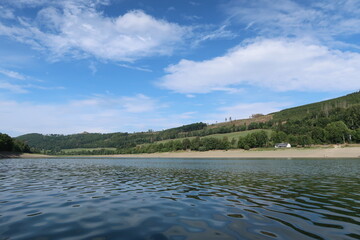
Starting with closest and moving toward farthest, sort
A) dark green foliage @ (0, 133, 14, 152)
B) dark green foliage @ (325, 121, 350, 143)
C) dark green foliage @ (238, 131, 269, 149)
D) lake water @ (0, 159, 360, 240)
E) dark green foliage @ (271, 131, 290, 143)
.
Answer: lake water @ (0, 159, 360, 240) → dark green foliage @ (325, 121, 350, 143) → dark green foliage @ (0, 133, 14, 152) → dark green foliage @ (238, 131, 269, 149) → dark green foliage @ (271, 131, 290, 143)

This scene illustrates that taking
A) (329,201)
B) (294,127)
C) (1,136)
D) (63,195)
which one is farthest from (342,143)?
(1,136)

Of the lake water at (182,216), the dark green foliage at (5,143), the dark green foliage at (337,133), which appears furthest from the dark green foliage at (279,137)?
the dark green foliage at (5,143)

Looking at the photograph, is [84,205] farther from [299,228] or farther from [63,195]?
[299,228]

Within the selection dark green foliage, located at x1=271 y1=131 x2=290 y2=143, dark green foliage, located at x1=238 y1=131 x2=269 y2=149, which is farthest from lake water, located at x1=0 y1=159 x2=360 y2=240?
dark green foliage, located at x1=271 y1=131 x2=290 y2=143

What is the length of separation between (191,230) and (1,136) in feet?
672

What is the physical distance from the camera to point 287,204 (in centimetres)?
1675

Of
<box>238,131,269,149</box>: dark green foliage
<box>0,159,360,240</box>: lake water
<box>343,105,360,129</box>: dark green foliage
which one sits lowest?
<box>0,159,360,240</box>: lake water

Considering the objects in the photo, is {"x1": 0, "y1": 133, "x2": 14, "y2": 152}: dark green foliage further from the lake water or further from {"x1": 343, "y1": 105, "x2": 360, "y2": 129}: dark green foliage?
{"x1": 343, "y1": 105, "x2": 360, "y2": 129}: dark green foliage

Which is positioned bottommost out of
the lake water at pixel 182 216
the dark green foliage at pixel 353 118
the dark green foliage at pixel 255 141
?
the lake water at pixel 182 216

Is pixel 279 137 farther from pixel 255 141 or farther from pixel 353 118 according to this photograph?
pixel 353 118

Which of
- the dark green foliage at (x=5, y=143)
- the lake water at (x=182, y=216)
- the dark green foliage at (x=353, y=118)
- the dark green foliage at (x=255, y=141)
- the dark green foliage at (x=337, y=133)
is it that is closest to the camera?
the lake water at (x=182, y=216)

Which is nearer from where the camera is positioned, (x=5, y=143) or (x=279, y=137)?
(x=5, y=143)

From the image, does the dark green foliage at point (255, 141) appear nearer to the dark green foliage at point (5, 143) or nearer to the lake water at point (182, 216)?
the lake water at point (182, 216)

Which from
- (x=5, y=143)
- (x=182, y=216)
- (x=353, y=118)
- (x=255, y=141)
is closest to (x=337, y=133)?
(x=353, y=118)
